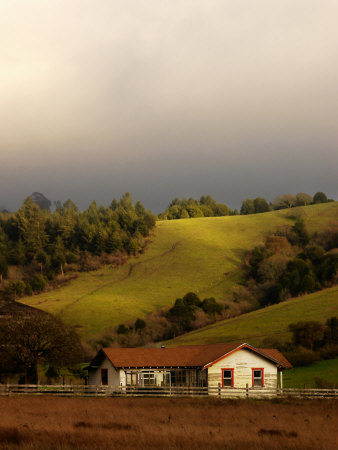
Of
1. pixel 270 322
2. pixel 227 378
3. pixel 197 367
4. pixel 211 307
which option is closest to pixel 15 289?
pixel 211 307

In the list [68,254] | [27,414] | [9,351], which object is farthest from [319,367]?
[68,254]

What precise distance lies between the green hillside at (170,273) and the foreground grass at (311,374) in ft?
142

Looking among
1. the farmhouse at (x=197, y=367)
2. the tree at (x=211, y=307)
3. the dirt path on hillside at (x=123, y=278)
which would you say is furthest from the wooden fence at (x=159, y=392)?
the dirt path on hillside at (x=123, y=278)

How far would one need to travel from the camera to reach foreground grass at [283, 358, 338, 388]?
180 feet

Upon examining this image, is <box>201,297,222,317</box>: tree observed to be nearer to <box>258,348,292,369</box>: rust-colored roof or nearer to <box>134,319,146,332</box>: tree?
<box>134,319,146,332</box>: tree

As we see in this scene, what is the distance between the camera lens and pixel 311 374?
58.7 meters

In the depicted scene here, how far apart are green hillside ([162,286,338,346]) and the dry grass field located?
130 feet

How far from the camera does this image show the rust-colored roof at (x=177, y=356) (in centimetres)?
4741

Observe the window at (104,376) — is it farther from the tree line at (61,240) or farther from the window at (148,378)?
the tree line at (61,240)

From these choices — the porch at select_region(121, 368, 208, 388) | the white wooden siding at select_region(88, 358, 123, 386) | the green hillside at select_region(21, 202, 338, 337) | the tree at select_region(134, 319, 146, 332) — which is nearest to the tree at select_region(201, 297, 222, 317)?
the green hillside at select_region(21, 202, 338, 337)

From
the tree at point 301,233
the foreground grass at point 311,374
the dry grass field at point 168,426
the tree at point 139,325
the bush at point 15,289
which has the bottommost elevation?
the foreground grass at point 311,374

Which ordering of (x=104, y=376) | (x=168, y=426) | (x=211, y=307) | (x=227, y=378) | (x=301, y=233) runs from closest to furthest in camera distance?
(x=168, y=426)
(x=227, y=378)
(x=104, y=376)
(x=211, y=307)
(x=301, y=233)

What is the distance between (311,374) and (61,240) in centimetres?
11151

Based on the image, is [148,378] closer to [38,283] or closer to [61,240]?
[38,283]
